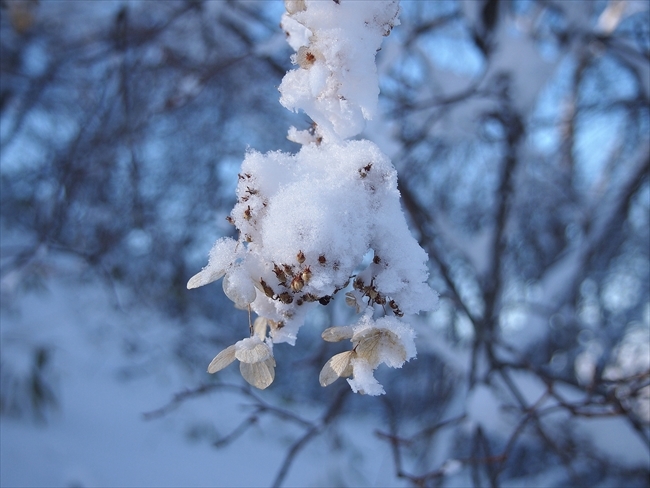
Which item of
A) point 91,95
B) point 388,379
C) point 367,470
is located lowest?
point 367,470

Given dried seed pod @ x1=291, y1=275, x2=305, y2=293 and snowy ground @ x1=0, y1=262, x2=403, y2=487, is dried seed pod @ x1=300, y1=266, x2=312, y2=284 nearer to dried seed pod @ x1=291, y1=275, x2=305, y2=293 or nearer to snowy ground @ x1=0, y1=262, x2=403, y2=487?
dried seed pod @ x1=291, y1=275, x2=305, y2=293

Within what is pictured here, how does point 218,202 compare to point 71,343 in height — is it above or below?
above

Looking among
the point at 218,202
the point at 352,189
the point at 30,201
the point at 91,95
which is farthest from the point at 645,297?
the point at 30,201

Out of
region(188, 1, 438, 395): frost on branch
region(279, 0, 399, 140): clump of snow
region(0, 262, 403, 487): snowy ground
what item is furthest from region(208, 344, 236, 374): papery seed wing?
region(0, 262, 403, 487): snowy ground

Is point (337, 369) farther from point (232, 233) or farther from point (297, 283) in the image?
point (232, 233)

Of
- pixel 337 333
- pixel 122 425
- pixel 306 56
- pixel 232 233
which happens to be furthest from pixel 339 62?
pixel 122 425

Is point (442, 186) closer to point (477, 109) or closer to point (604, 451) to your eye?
point (477, 109)
